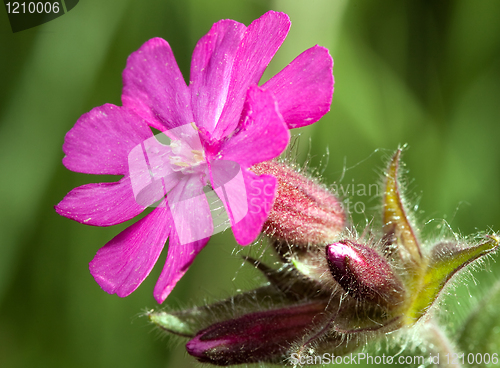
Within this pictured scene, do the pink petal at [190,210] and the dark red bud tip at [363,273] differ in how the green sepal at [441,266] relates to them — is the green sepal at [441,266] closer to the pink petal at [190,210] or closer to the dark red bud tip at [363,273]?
the dark red bud tip at [363,273]

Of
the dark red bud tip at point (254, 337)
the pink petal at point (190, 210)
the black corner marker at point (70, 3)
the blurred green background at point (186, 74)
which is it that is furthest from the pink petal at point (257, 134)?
the black corner marker at point (70, 3)

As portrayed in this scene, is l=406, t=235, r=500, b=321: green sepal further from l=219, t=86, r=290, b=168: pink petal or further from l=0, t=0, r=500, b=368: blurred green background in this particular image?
l=0, t=0, r=500, b=368: blurred green background

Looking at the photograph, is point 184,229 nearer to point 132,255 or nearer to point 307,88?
point 132,255

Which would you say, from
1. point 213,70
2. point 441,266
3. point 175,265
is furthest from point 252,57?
point 441,266

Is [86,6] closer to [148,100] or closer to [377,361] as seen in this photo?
[148,100]

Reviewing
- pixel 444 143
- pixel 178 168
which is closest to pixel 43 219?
pixel 178 168
